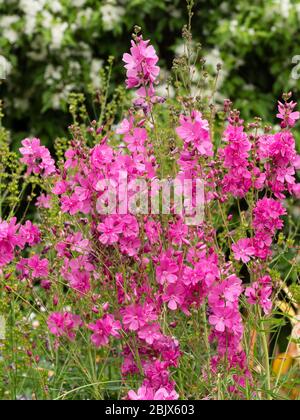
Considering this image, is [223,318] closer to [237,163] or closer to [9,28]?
[237,163]

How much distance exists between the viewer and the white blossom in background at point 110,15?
213 inches

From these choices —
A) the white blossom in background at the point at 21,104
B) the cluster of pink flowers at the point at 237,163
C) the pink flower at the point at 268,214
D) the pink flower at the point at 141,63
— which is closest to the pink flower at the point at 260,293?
the pink flower at the point at 268,214

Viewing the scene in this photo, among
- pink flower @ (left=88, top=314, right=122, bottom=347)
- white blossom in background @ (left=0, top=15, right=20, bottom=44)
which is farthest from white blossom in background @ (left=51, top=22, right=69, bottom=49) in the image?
pink flower @ (left=88, top=314, right=122, bottom=347)

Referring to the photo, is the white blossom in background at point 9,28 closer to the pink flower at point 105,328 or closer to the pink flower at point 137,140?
the pink flower at point 137,140

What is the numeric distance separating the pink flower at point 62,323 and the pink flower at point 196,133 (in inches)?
26.0

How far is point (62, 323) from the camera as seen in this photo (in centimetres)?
238

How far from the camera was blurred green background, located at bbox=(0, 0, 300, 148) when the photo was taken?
17.7 ft

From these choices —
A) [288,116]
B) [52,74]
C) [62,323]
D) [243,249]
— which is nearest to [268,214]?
[243,249]

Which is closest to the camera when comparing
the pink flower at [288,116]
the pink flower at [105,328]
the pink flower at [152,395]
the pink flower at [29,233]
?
the pink flower at [152,395]

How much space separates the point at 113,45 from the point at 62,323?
359 centimetres

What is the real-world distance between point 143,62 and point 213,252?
54cm

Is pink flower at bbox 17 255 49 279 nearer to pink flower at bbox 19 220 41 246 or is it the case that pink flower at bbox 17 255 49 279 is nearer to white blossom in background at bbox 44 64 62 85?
pink flower at bbox 19 220 41 246
